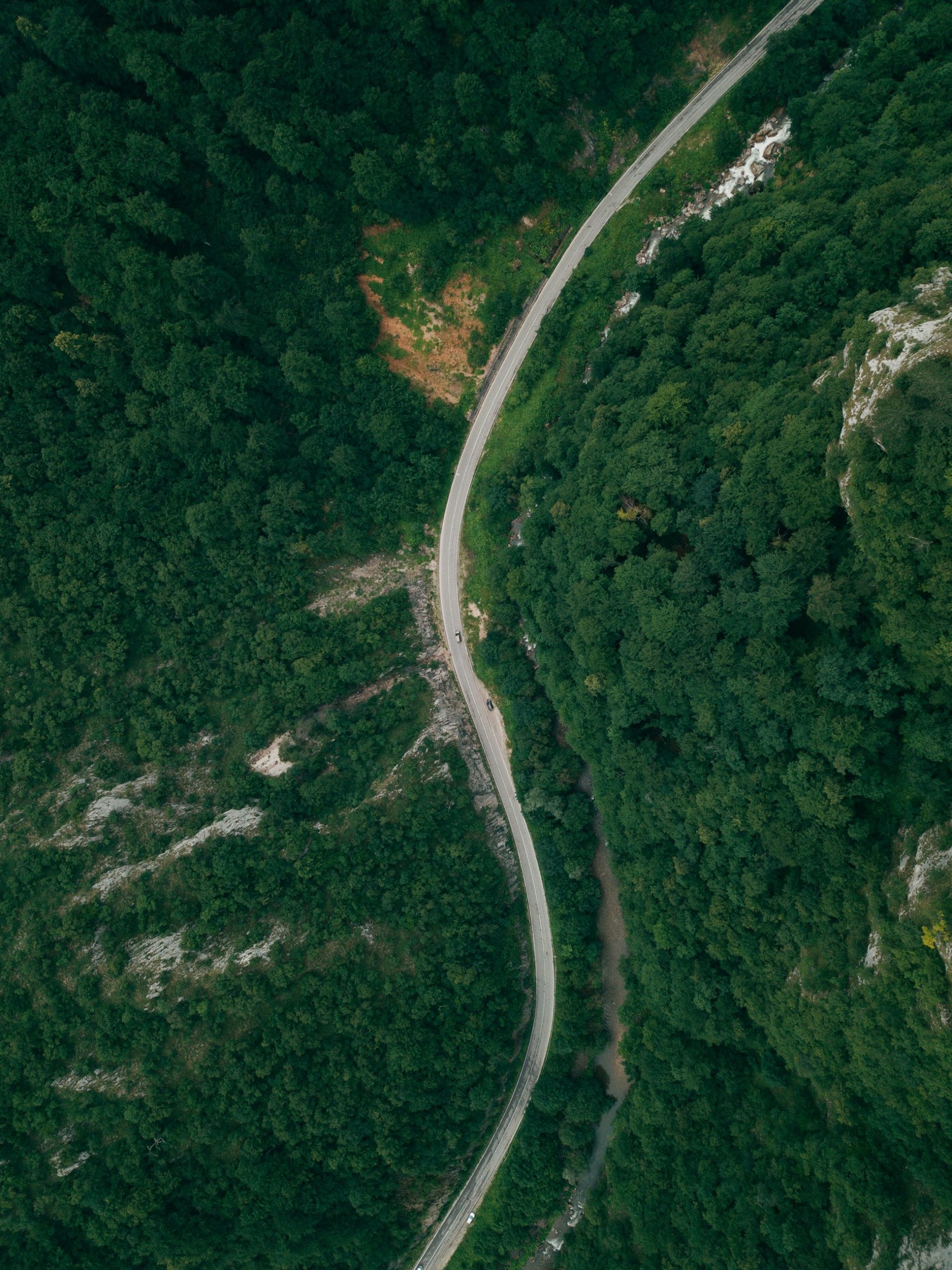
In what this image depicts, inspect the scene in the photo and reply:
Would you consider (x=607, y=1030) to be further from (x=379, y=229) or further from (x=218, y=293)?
(x=379, y=229)

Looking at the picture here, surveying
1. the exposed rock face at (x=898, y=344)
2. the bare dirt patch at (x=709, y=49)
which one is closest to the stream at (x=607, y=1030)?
the exposed rock face at (x=898, y=344)

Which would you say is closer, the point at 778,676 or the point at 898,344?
the point at 898,344

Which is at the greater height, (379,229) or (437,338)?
(379,229)

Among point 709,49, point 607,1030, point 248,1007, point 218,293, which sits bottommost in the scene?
point 607,1030

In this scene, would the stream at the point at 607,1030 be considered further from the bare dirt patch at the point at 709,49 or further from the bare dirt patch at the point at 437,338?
the bare dirt patch at the point at 709,49

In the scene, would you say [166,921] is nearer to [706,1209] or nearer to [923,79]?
[706,1209]

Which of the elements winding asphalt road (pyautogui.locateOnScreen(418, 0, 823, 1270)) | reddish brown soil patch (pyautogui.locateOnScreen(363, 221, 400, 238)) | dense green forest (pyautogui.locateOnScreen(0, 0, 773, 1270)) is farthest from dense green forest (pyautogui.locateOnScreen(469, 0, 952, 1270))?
reddish brown soil patch (pyautogui.locateOnScreen(363, 221, 400, 238))

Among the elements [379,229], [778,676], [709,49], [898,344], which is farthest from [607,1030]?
[709,49]
